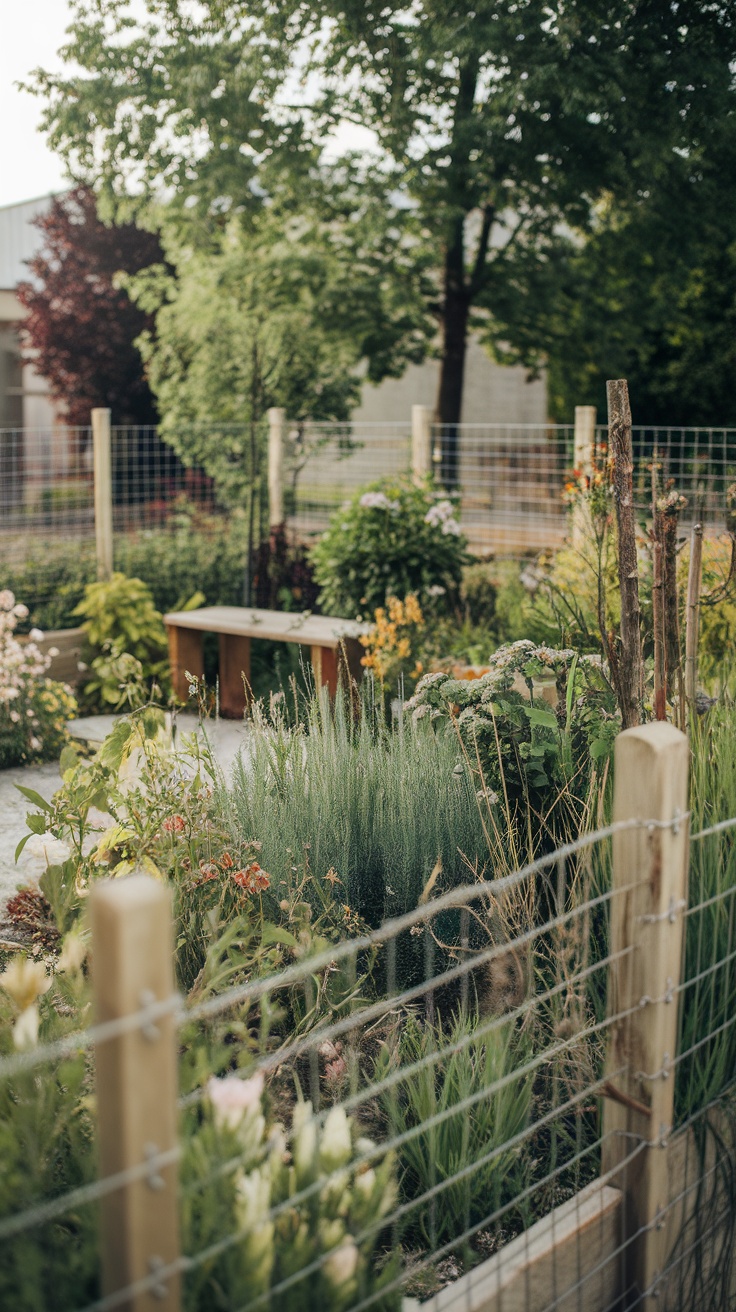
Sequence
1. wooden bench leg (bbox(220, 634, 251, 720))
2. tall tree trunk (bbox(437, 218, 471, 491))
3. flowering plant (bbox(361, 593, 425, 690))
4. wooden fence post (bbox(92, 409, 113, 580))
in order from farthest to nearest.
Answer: tall tree trunk (bbox(437, 218, 471, 491)) → wooden fence post (bbox(92, 409, 113, 580)) → wooden bench leg (bbox(220, 634, 251, 720)) → flowering plant (bbox(361, 593, 425, 690))

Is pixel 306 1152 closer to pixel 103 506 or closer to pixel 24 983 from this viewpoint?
pixel 24 983

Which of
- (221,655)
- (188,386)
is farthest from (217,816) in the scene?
(188,386)

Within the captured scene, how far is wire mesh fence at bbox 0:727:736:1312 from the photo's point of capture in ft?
4.73

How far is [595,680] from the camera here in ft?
12.3

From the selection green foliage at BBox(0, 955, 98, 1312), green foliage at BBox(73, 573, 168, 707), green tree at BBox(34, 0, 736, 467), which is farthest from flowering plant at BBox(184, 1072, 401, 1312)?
green tree at BBox(34, 0, 736, 467)

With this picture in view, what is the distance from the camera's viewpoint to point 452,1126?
2.29 metres

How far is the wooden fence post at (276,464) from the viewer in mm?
8750

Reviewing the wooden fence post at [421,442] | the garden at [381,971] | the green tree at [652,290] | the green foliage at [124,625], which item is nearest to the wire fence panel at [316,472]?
the wooden fence post at [421,442]

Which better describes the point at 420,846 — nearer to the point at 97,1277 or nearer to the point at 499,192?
the point at 97,1277

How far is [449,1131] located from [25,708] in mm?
4166

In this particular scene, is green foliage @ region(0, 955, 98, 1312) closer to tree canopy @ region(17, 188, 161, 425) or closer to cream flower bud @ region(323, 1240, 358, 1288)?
cream flower bud @ region(323, 1240, 358, 1288)

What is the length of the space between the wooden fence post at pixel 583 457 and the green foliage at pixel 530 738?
8.18ft

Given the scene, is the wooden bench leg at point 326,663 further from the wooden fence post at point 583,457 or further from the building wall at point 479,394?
the building wall at point 479,394

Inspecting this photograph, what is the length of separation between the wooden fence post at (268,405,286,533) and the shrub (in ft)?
5.44
